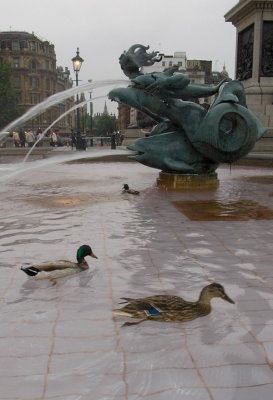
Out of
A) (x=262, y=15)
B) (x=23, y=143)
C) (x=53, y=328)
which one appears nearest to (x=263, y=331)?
(x=53, y=328)

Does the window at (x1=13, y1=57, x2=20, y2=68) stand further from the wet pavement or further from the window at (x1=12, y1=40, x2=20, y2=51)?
the wet pavement

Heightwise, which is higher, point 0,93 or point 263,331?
point 0,93

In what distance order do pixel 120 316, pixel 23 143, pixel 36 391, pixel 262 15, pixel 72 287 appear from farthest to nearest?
pixel 23 143 → pixel 262 15 → pixel 72 287 → pixel 120 316 → pixel 36 391

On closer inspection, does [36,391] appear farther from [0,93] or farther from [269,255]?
[0,93]

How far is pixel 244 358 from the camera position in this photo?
3064 millimetres

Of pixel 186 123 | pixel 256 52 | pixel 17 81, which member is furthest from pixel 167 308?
pixel 17 81

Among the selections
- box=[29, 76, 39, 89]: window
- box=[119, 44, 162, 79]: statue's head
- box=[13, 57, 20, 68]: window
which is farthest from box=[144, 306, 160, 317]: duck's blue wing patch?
box=[13, 57, 20, 68]: window

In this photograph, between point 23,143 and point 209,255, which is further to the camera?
point 23,143

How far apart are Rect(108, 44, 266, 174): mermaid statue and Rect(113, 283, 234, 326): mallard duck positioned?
722 cm

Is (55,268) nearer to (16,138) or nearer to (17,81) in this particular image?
(16,138)

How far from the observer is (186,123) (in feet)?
36.0

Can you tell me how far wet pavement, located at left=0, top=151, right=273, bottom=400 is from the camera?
2.79 metres

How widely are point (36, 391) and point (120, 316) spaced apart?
111 centimetres

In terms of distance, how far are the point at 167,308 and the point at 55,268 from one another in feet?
4.63
